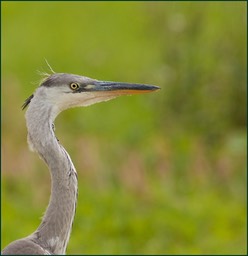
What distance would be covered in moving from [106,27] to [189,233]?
5845 mm

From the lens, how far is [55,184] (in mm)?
4215

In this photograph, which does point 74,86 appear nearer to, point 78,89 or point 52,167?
point 78,89

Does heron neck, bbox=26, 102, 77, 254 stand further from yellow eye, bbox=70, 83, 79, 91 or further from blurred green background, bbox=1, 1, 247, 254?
blurred green background, bbox=1, 1, 247, 254

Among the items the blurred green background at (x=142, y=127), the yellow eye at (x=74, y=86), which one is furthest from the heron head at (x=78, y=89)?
the blurred green background at (x=142, y=127)

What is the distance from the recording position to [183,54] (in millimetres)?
11266

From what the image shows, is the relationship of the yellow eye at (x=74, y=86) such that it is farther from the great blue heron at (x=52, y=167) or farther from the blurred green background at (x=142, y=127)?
the blurred green background at (x=142, y=127)

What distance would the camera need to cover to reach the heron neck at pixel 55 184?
4.20 m

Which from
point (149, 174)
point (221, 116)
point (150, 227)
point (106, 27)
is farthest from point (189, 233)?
point (106, 27)

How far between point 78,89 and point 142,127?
7086mm

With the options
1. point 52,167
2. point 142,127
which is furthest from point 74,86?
point 142,127

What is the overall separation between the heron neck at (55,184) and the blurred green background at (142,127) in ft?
12.6

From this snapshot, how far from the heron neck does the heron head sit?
15cm

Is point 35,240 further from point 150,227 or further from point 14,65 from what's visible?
point 14,65

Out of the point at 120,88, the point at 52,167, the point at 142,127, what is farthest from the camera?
the point at 142,127
